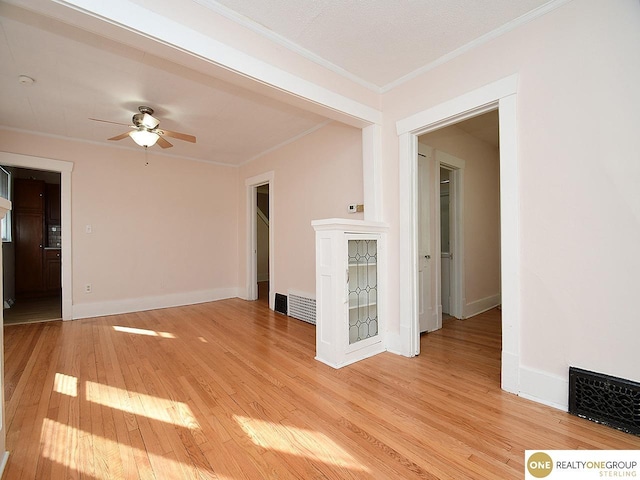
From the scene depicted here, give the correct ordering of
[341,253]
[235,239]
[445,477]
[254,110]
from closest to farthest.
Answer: [445,477] → [341,253] → [254,110] → [235,239]

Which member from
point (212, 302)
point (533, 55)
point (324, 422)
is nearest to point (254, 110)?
point (533, 55)

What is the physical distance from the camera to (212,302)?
5.35 meters

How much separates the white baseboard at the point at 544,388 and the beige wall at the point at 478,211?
7.30 feet

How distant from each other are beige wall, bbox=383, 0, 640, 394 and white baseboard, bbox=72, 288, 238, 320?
4837 millimetres

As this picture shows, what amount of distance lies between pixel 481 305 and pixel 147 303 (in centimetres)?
527

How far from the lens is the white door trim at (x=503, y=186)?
2102mm

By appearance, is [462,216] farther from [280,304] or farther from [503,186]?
[280,304]

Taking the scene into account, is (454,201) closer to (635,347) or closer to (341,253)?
(341,253)

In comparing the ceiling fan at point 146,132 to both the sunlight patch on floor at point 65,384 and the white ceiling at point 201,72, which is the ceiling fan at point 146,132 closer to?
the white ceiling at point 201,72

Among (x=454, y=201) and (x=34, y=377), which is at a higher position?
(x=454, y=201)

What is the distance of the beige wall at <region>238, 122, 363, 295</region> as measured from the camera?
11.5 ft

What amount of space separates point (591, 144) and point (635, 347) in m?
1.20

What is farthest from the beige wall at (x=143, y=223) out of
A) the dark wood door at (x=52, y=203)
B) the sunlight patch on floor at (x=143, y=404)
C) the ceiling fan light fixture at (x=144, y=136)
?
the sunlight patch on floor at (x=143, y=404)

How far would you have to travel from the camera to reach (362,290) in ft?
9.37
